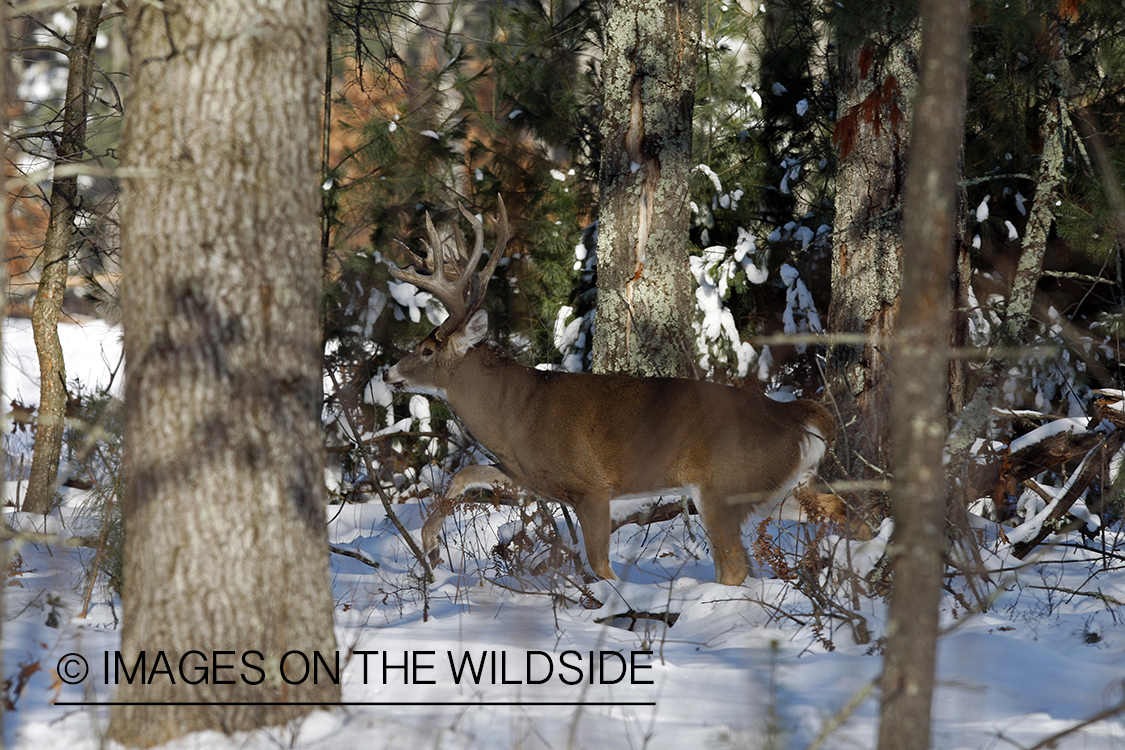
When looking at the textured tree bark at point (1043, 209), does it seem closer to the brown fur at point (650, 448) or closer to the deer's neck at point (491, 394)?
the brown fur at point (650, 448)

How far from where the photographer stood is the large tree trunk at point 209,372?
2773 mm

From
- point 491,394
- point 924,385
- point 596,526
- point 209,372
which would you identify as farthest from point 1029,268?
point 209,372

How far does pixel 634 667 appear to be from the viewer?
11.6ft

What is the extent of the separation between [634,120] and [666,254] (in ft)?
3.27

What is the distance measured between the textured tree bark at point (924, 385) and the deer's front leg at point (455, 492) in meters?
3.81

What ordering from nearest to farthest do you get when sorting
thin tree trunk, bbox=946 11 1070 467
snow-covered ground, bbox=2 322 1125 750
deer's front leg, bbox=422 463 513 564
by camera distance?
1. snow-covered ground, bbox=2 322 1125 750
2. thin tree trunk, bbox=946 11 1070 467
3. deer's front leg, bbox=422 463 513 564

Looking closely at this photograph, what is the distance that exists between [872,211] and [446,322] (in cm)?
308

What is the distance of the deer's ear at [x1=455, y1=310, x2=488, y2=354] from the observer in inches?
265

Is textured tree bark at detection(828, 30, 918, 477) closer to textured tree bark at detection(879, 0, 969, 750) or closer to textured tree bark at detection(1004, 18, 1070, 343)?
textured tree bark at detection(1004, 18, 1070, 343)

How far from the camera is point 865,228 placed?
6590mm

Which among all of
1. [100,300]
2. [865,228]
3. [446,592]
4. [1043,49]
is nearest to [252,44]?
[446,592]

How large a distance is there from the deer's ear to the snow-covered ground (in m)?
1.82

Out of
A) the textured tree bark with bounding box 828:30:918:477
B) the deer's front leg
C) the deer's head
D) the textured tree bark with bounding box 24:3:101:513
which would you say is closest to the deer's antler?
the deer's head

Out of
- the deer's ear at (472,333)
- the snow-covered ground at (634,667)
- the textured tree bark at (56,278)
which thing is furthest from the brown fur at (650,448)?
the textured tree bark at (56,278)
